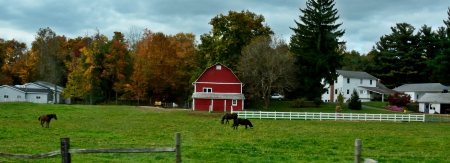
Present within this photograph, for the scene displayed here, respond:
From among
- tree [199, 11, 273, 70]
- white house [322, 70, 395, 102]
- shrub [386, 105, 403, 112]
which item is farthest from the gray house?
shrub [386, 105, 403, 112]

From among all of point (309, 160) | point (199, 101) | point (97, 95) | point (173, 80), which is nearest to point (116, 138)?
point (309, 160)

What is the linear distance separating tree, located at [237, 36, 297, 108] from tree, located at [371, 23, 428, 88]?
36743mm

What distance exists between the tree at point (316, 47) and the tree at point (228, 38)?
7779 millimetres

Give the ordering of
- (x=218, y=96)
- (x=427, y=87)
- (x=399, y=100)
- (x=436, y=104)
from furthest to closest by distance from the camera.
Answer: (x=427, y=87), (x=399, y=100), (x=436, y=104), (x=218, y=96)

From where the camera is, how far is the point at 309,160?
42.0 feet

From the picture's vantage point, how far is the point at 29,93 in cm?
6906

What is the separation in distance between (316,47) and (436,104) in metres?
19.4

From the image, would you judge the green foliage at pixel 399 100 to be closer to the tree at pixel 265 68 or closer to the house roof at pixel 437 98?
the house roof at pixel 437 98

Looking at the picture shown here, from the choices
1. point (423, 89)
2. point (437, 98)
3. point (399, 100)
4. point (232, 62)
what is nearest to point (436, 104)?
point (437, 98)

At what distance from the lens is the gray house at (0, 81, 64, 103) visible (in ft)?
220

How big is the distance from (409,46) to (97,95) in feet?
207

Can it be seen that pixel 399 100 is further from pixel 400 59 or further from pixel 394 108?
pixel 400 59

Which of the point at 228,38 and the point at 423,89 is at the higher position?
the point at 228,38

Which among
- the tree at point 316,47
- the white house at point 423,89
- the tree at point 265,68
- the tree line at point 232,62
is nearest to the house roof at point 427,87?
the white house at point 423,89
